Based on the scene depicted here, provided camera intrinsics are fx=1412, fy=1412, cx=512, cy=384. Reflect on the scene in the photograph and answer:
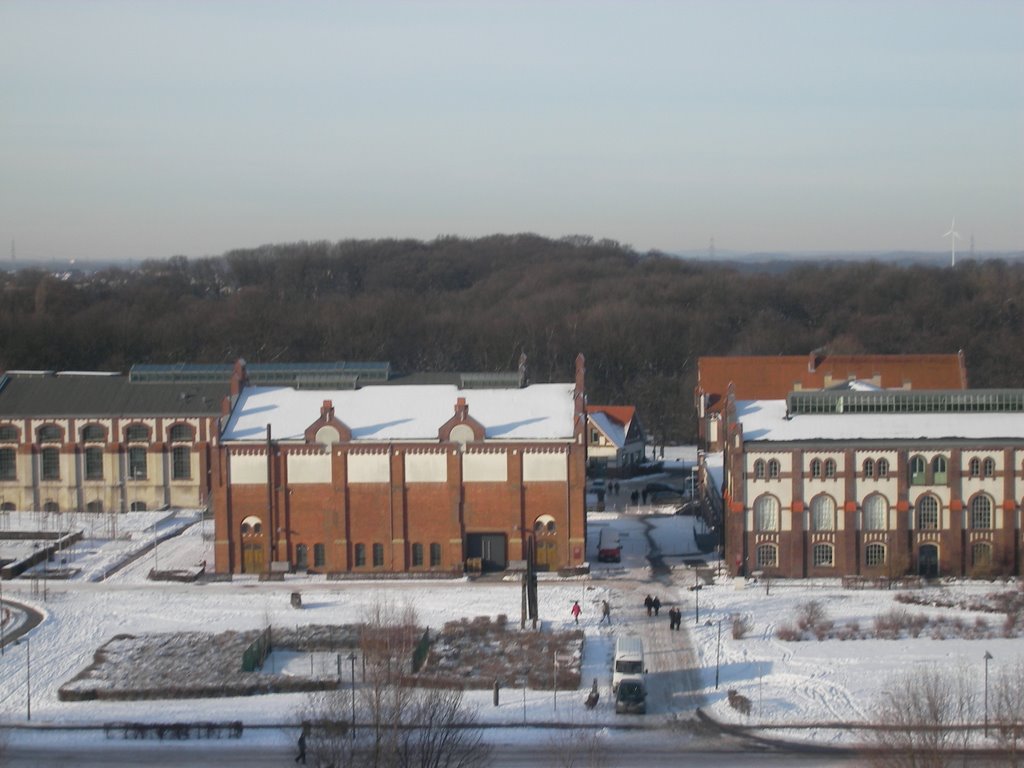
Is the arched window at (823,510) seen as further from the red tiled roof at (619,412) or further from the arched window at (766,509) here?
the red tiled roof at (619,412)

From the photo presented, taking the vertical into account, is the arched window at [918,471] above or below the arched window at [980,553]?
above

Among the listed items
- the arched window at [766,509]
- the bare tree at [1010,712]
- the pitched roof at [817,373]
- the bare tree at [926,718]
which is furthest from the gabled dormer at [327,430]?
the bare tree at [1010,712]

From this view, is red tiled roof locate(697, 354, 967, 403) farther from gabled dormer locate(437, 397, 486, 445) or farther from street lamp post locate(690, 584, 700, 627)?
street lamp post locate(690, 584, 700, 627)

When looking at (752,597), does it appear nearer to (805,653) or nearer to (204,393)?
(805,653)

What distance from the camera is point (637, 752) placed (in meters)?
30.2

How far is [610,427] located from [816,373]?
10.8 metres

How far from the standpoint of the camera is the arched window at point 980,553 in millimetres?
44281

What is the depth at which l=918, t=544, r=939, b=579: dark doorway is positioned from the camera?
146ft

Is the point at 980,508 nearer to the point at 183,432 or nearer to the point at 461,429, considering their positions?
the point at 461,429

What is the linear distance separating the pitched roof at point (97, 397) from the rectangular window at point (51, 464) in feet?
5.13

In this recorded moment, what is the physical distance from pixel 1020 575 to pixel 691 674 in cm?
1443

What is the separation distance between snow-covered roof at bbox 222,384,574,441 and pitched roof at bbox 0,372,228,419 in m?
9.76

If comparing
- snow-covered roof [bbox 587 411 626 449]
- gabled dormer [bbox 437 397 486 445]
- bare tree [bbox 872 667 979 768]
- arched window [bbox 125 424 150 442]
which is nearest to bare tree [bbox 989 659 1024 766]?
bare tree [bbox 872 667 979 768]

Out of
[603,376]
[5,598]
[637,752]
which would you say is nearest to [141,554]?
[5,598]
